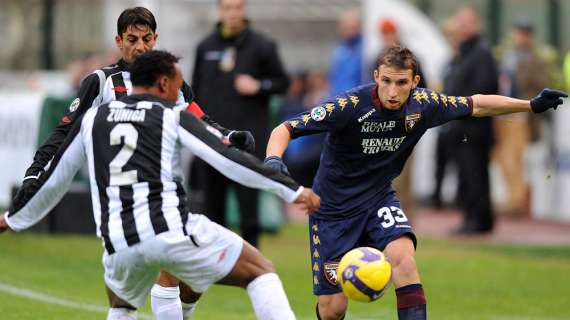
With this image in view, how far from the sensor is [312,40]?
22.3 m

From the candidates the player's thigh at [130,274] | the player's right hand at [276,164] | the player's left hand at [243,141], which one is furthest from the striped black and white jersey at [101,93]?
the player's thigh at [130,274]

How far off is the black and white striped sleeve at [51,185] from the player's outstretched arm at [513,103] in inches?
113

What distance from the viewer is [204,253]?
22.0 feet

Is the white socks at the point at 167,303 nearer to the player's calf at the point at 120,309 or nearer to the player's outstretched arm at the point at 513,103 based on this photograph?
the player's calf at the point at 120,309

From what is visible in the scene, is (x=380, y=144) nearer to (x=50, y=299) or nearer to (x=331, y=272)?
(x=331, y=272)

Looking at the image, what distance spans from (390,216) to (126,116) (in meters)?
2.33

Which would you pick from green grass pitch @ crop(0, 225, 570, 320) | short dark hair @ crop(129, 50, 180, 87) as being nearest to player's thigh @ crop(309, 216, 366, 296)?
green grass pitch @ crop(0, 225, 570, 320)

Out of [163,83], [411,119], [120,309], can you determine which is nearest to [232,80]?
[411,119]

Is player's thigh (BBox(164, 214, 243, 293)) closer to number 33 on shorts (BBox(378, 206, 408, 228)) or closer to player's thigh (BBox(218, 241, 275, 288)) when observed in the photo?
player's thigh (BBox(218, 241, 275, 288))

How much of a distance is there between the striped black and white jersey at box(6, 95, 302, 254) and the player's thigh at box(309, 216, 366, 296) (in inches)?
72.5

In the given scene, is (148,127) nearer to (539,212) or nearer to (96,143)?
(96,143)

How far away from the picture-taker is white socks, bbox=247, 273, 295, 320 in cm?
679

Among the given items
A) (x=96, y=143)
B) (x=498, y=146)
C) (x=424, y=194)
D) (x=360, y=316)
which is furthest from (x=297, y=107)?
(x=96, y=143)

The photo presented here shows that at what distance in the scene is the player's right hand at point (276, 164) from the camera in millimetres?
6984
